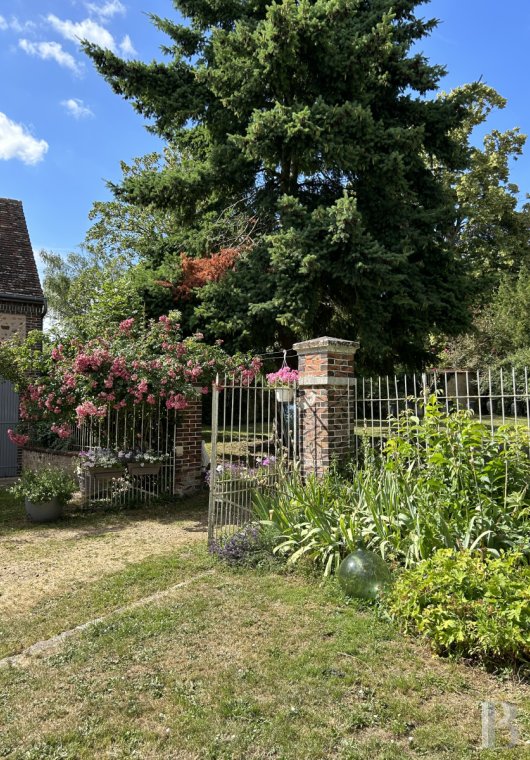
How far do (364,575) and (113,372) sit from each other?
5.21m

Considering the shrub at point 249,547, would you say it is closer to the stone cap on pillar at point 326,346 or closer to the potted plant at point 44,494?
the stone cap on pillar at point 326,346

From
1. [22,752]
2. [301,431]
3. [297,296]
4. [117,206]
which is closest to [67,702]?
[22,752]

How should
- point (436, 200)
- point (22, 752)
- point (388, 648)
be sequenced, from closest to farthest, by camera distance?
point (22, 752) < point (388, 648) < point (436, 200)

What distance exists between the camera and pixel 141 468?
26.3ft

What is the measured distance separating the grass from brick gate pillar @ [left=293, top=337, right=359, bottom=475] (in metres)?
1.87

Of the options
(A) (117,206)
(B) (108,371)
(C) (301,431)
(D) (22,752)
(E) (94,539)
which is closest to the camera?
(D) (22,752)

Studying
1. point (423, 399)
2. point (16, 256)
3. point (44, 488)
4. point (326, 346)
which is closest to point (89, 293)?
point (16, 256)

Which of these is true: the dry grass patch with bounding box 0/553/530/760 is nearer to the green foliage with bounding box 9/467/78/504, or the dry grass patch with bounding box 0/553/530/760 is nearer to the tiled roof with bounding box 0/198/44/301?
the green foliage with bounding box 9/467/78/504

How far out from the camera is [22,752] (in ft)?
7.50

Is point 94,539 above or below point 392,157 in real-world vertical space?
below

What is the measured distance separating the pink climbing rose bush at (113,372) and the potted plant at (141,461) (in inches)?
30.3

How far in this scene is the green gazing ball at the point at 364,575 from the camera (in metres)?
3.78

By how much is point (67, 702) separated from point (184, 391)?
17.8ft

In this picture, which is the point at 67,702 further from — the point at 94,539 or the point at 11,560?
the point at 94,539
